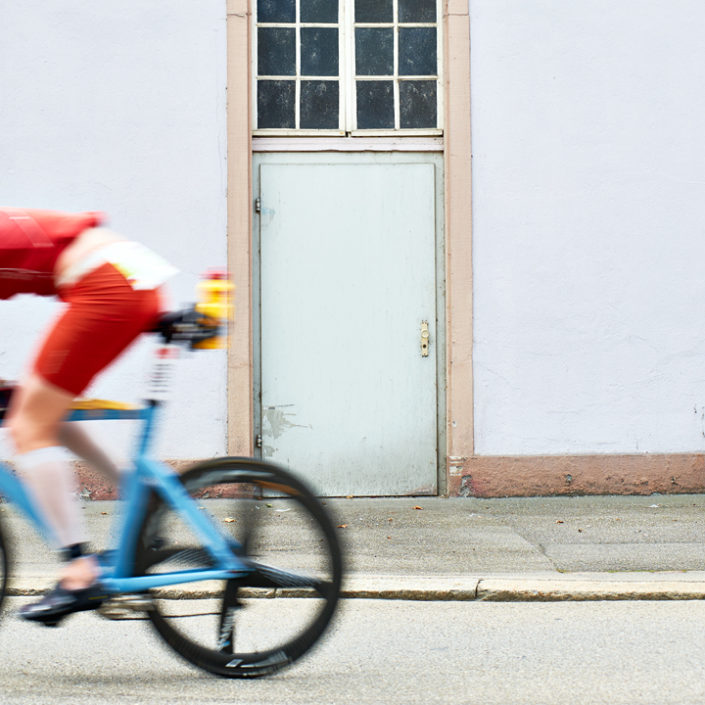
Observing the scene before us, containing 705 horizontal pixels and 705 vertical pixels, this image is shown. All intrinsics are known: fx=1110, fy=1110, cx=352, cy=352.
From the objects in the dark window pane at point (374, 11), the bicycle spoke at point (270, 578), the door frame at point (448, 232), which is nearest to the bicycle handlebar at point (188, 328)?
the bicycle spoke at point (270, 578)

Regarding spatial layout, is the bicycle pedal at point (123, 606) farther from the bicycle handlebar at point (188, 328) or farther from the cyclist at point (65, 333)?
the bicycle handlebar at point (188, 328)

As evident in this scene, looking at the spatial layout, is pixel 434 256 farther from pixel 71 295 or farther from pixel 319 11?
pixel 71 295

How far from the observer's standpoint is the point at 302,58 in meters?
8.90

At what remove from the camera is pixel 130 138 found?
8594mm

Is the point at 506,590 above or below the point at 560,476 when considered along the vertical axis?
below

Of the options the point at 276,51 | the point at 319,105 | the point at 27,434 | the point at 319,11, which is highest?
the point at 319,11

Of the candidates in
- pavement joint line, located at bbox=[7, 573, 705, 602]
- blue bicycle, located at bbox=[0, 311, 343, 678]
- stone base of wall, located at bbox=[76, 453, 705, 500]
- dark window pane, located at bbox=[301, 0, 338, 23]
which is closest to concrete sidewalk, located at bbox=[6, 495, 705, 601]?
pavement joint line, located at bbox=[7, 573, 705, 602]

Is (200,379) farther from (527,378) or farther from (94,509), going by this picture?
(527,378)

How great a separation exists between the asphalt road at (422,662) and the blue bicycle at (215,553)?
13 cm

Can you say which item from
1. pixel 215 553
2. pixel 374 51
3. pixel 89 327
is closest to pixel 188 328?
pixel 89 327

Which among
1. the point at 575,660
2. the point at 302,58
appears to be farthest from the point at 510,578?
the point at 302,58

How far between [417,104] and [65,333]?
240 inches

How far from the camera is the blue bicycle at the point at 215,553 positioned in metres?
3.54

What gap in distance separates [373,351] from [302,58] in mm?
2420
